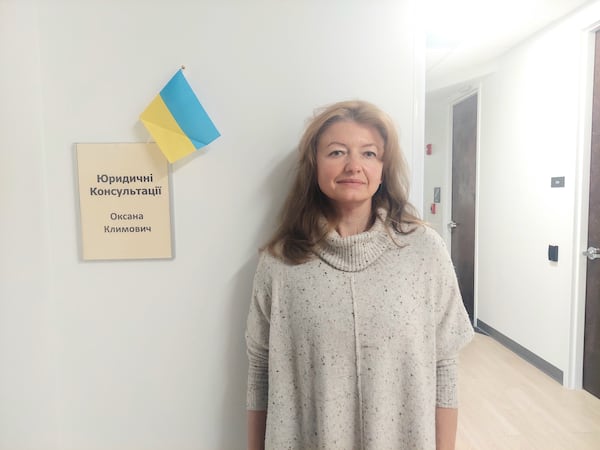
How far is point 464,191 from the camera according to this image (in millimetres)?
3533

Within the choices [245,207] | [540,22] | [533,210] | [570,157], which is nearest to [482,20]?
[540,22]

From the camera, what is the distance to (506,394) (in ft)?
7.29

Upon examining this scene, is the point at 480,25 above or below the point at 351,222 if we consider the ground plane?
above

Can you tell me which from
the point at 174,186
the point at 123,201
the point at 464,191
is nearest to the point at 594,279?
the point at 464,191

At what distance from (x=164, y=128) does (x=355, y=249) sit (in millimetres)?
616

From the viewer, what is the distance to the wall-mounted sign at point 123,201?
38.4 inches

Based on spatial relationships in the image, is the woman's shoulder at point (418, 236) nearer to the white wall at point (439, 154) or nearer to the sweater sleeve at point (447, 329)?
the sweater sleeve at point (447, 329)

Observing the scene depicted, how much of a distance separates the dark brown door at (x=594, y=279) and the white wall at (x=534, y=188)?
6 cm

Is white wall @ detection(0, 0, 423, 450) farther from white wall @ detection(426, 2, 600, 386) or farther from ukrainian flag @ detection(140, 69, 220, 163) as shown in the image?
Result: white wall @ detection(426, 2, 600, 386)

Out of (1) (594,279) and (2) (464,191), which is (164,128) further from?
(2) (464,191)

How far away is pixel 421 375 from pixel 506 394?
6.31 feet

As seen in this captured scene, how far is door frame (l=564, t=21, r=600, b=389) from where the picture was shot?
2.10 meters

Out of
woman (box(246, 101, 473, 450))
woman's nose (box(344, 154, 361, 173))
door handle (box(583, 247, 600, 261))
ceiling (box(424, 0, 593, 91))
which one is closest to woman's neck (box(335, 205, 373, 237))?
woman (box(246, 101, 473, 450))

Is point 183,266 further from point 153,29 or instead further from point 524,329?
point 524,329
